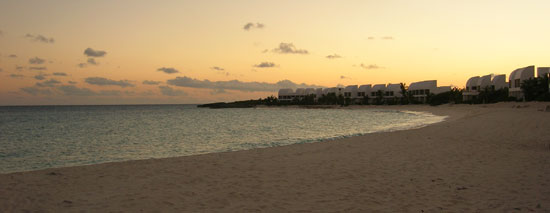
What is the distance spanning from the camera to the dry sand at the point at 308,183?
7.87 m

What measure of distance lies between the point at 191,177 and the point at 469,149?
11.7 meters

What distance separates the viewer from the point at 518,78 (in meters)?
67.2

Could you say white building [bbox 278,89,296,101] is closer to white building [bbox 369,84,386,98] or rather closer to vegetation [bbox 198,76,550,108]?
vegetation [bbox 198,76,550,108]

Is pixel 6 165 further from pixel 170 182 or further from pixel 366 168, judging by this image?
pixel 366 168

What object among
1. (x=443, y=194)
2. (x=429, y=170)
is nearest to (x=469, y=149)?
(x=429, y=170)

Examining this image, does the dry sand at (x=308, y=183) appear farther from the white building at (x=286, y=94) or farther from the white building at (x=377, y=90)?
the white building at (x=286, y=94)

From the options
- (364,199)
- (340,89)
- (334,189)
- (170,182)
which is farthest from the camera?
(340,89)

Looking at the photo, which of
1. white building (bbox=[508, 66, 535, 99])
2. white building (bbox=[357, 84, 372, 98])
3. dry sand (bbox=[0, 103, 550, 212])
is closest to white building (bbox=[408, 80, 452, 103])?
white building (bbox=[357, 84, 372, 98])

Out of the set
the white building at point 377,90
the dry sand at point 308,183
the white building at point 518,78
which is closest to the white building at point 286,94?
the white building at point 377,90

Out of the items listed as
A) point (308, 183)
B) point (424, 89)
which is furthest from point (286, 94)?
point (308, 183)

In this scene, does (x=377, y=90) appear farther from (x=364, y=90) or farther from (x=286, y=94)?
(x=286, y=94)

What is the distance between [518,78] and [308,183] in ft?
242

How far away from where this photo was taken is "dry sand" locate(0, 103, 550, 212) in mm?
7867

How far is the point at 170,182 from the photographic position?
10.6 m
